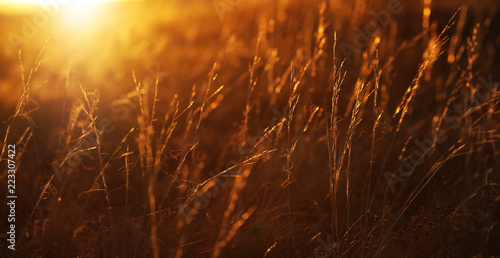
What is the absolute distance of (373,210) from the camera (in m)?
2.79

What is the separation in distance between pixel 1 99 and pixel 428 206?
3397mm

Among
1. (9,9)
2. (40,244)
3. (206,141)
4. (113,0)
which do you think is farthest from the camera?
(9,9)

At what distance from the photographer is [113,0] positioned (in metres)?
8.52

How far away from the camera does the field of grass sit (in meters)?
2.19

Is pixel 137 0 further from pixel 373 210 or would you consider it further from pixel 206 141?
pixel 373 210

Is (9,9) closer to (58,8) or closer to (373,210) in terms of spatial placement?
(58,8)

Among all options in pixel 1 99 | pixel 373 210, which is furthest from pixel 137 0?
pixel 373 210

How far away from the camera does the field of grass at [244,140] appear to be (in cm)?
219

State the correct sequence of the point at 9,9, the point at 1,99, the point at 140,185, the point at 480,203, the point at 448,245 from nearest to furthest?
1. the point at 448,245
2. the point at 480,203
3. the point at 140,185
4. the point at 1,99
5. the point at 9,9

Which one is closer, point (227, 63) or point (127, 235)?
point (127, 235)

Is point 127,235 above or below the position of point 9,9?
below

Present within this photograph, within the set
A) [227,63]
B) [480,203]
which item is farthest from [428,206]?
[227,63]

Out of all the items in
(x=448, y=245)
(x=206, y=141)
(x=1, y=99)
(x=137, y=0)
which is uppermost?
(x=137, y=0)

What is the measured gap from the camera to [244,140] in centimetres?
269
